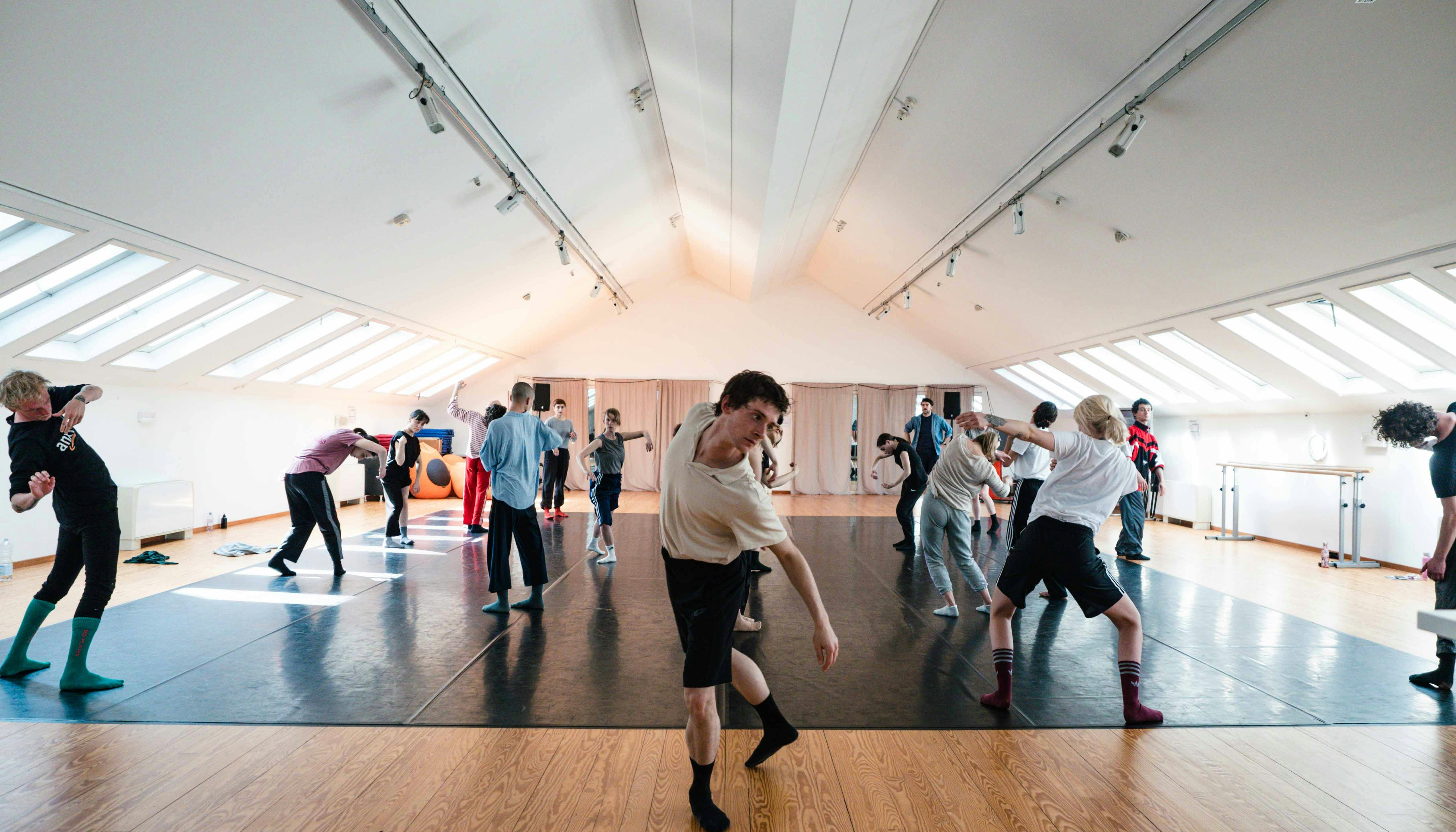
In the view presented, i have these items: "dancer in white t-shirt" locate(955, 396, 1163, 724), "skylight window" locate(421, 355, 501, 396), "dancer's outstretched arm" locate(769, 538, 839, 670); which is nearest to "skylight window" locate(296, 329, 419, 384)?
"skylight window" locate(421, 355, 501, 396)

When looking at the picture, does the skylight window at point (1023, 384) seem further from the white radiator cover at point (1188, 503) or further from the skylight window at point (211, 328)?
the skylight window at point (211, 328)

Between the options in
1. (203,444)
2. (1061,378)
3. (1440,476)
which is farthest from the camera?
(1061,378)

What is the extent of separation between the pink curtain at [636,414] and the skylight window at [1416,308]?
34.8 feet

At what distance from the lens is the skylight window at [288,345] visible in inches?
322

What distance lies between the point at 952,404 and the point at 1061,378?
1.91 m

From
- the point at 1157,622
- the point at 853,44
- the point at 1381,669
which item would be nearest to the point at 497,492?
the point at 853,44

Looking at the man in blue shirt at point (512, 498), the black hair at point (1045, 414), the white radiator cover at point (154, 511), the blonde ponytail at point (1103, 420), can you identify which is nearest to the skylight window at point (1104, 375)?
the black hair at point (1045, 414)

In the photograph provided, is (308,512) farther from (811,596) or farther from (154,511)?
(811,596)

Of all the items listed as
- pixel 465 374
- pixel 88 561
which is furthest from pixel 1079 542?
pixel 465 374

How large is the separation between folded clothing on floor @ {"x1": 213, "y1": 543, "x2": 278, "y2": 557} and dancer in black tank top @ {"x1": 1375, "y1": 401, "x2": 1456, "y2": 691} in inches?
330

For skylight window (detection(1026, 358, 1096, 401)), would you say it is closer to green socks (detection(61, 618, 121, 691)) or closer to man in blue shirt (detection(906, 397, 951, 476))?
man in blue shirt (detection(906, 397, 951, 476))

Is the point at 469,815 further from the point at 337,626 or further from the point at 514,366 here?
the point at 514,366

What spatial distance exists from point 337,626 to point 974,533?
713cm

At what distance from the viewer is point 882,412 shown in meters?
14.4
